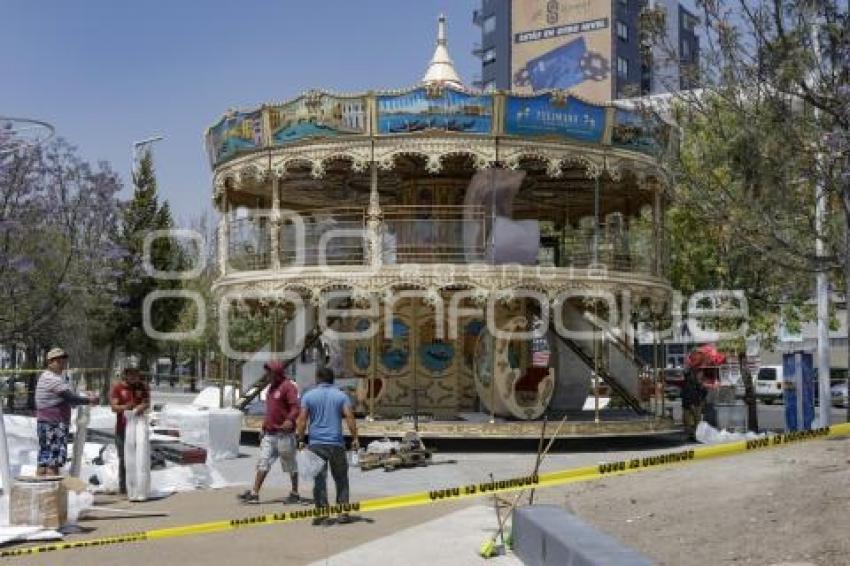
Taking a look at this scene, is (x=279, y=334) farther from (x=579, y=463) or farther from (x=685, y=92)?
(x=685, y=92)

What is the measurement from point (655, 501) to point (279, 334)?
15651 millimetres

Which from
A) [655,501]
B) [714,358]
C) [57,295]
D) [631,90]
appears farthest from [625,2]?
[655,501]

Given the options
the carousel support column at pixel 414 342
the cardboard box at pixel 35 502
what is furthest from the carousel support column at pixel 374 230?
the cardboard box at pixel 35 502

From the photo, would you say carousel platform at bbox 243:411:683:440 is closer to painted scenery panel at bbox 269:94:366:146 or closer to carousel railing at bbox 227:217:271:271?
carousel railing at bbox 227:217:271:271

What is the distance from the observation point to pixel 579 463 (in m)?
17.9

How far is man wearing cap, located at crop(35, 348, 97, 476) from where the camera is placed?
462 inches

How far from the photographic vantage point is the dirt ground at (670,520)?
778cm

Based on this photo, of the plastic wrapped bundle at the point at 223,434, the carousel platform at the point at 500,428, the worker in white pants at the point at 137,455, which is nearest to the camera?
the worker in white pants at the point at 137,455

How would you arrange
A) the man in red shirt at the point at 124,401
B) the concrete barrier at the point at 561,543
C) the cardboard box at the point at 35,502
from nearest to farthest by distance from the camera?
the concrete barrier at the point at 561,543 < the cardboard box at the point at 35,502 < the man in red shirt at the point at 124,401

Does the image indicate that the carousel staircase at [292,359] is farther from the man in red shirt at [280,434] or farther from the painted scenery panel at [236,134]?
the man in red shirt at [280,434]

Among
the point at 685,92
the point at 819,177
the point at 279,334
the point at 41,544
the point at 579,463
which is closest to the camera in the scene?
the point at 41,544

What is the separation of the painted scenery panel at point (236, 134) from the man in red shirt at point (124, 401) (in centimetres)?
940

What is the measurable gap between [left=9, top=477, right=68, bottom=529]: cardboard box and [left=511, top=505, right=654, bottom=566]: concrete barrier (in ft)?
15.5

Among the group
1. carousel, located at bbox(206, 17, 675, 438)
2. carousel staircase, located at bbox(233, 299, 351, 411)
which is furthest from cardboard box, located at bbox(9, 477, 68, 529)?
carousel staircase, located at bbox(233, 299, 351, 411)
